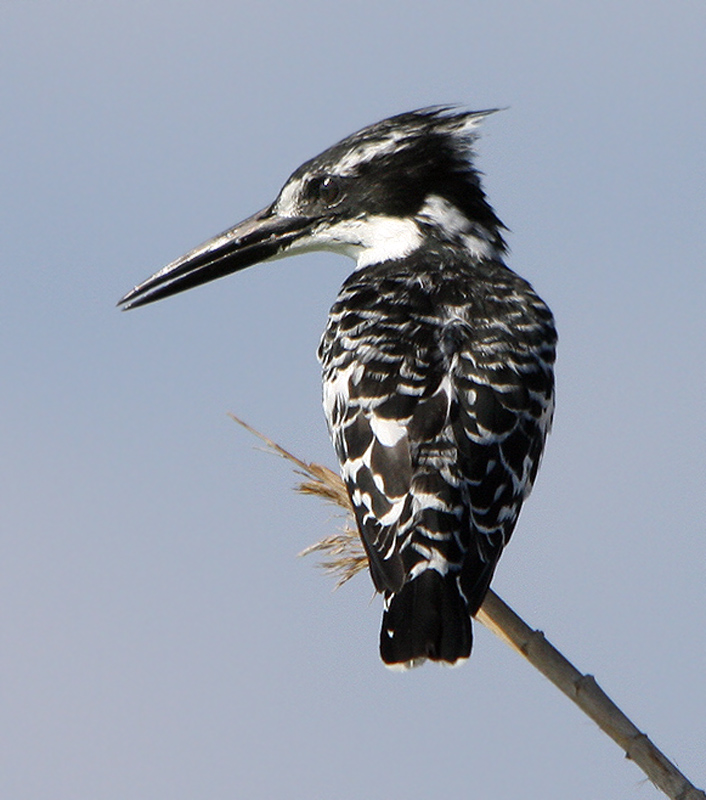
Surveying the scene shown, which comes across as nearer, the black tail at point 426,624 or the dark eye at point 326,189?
the black tail at point 426,624

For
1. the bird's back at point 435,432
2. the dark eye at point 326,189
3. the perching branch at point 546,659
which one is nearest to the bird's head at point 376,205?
the dark eye at point 326,189

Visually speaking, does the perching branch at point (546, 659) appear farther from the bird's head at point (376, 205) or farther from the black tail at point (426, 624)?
the bird's head at point (376, 205)

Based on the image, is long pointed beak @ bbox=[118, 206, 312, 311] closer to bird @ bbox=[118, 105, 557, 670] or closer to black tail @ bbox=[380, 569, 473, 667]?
bird @ bbox=[118, 105, 557, 670]

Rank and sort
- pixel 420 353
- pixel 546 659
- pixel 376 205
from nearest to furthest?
pixel 546 659
pixel 420 353
pixel 376 205

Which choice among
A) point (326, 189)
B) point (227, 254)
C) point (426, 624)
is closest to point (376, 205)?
point (326, 189)

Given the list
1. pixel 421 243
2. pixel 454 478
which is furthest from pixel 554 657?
pixel 421 243

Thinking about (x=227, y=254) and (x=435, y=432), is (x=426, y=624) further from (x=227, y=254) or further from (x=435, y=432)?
(x=227, y=254)
